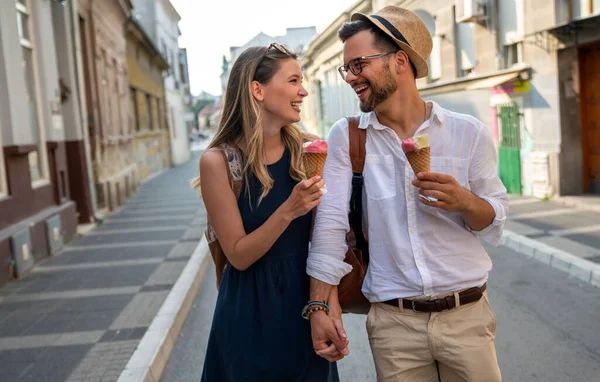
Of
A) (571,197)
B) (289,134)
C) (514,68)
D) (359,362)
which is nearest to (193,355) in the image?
(359,362)

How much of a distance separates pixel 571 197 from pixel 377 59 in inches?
461

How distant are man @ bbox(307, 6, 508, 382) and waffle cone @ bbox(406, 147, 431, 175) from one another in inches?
4.5

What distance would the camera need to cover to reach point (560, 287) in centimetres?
697

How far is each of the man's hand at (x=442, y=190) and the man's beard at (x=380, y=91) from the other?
379mm

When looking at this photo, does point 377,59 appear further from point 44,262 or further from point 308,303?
point 44,262

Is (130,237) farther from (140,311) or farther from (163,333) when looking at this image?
(163,333)

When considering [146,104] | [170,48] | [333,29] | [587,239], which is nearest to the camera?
[587,239]

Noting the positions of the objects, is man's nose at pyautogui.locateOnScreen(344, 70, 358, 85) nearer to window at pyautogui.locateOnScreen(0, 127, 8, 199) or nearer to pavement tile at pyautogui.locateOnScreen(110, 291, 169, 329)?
pavement tile at pyautogui.locateOnScreen(110, 291, 169, 329)

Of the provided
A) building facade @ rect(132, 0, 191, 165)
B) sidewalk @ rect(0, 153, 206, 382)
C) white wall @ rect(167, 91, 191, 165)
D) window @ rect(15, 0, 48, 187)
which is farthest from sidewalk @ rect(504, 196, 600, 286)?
white wall @ rect(167, 91, 191, 165)

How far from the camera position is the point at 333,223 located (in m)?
2.28

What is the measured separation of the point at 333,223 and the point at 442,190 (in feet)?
1.39

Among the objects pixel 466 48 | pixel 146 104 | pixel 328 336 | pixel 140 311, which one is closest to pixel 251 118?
pixel 328 336

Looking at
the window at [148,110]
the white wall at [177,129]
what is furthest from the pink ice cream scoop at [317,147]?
the white wall at [177,129]

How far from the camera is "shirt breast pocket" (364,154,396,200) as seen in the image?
228 centimetres
